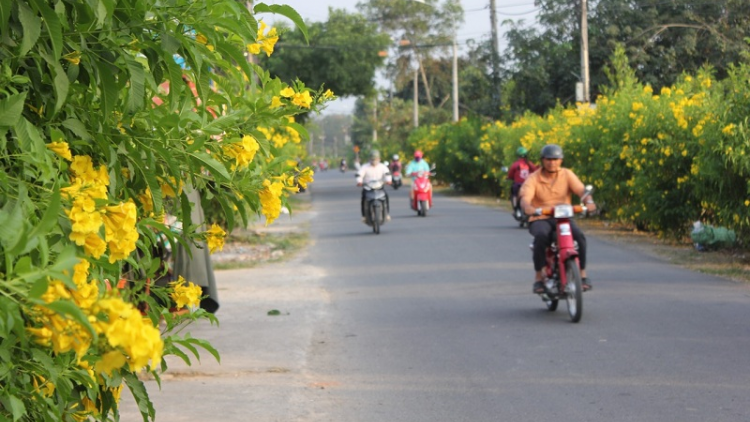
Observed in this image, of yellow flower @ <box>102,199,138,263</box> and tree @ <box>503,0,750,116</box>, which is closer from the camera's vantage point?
yellow flower @ <box>102,199,138,263</box>

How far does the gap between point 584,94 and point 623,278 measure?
58.9 ft

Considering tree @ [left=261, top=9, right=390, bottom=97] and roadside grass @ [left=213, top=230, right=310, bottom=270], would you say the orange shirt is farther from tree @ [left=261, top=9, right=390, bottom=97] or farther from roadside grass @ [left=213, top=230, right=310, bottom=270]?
tree @ [left=261, top=9, right=390, bottom=97]

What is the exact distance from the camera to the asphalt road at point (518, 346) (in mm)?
6816

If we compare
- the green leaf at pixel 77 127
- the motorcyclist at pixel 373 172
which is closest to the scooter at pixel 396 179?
the motorcyclist at pixel 373 172

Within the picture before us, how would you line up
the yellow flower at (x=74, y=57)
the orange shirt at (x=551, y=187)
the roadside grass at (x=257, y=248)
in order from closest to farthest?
the yellow flower at (x=74, y=57) < the orange shirt at (x=551, y=187) < the roadside grass at (x=257, y=248)

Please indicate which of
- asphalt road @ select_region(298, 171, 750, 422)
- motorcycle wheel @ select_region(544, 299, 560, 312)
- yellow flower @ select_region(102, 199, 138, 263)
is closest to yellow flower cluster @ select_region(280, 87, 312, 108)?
yellow flower @ select_region(102, 199, 138, 263)

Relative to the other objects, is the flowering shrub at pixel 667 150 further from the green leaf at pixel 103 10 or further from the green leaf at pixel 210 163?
the green leaf at pixel 103 10

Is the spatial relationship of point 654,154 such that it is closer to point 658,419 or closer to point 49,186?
point 658,419

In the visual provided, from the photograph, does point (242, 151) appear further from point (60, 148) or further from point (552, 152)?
point (552, 152)

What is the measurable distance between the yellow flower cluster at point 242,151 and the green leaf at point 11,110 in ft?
3.07

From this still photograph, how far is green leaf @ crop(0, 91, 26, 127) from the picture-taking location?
2930 mm

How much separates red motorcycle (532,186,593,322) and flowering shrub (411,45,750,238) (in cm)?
387

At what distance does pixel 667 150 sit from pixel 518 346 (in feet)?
30.5

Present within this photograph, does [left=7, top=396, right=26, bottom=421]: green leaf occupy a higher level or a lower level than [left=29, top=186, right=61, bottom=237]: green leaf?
lower
